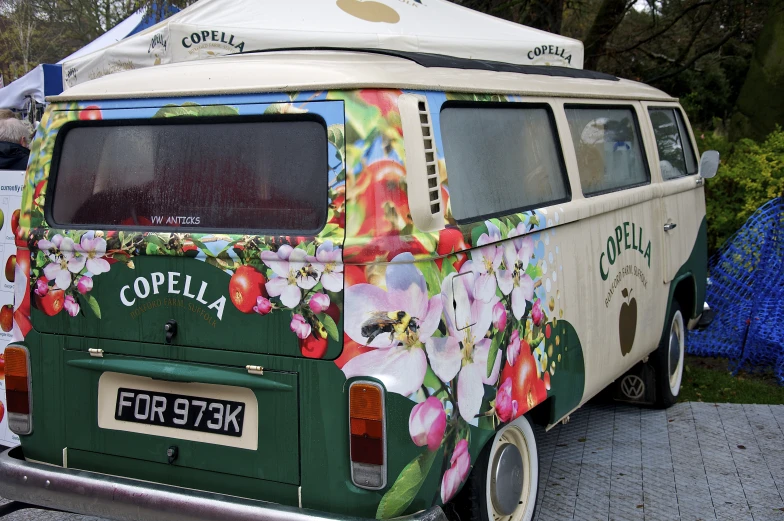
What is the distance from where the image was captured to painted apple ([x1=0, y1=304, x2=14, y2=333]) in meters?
4.80

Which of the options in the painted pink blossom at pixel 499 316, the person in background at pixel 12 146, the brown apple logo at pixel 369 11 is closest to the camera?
the painted pink blossom at pixel 499 316

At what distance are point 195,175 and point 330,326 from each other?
841mm

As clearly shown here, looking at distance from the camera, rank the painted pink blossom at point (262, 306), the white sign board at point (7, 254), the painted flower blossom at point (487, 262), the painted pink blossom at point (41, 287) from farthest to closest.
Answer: the white sign board at point (7, 254) → the painted pink blossom at point (41, 287) → the painted flower blossom at point (487, 262) → the painted pink blossom at point (262, 306)

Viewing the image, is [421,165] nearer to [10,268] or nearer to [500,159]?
[500,159]

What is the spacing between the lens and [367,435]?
2885 mm

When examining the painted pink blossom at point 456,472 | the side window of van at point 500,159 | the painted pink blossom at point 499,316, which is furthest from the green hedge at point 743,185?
the painted pink blossom at point 456,472

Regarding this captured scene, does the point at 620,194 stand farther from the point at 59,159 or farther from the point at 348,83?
Result: the point at 59,159

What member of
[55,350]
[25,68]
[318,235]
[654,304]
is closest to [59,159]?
[55,350]

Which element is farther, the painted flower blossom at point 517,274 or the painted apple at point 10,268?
the painted apple at point 10,268

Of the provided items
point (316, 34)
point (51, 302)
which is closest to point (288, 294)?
point (51, 302)

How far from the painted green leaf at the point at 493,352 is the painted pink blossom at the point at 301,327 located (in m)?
0.75

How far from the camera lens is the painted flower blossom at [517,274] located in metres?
3.45

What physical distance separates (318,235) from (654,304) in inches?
122

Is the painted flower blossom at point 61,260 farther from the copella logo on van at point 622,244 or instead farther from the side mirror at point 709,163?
the side mirror at point 709,163
